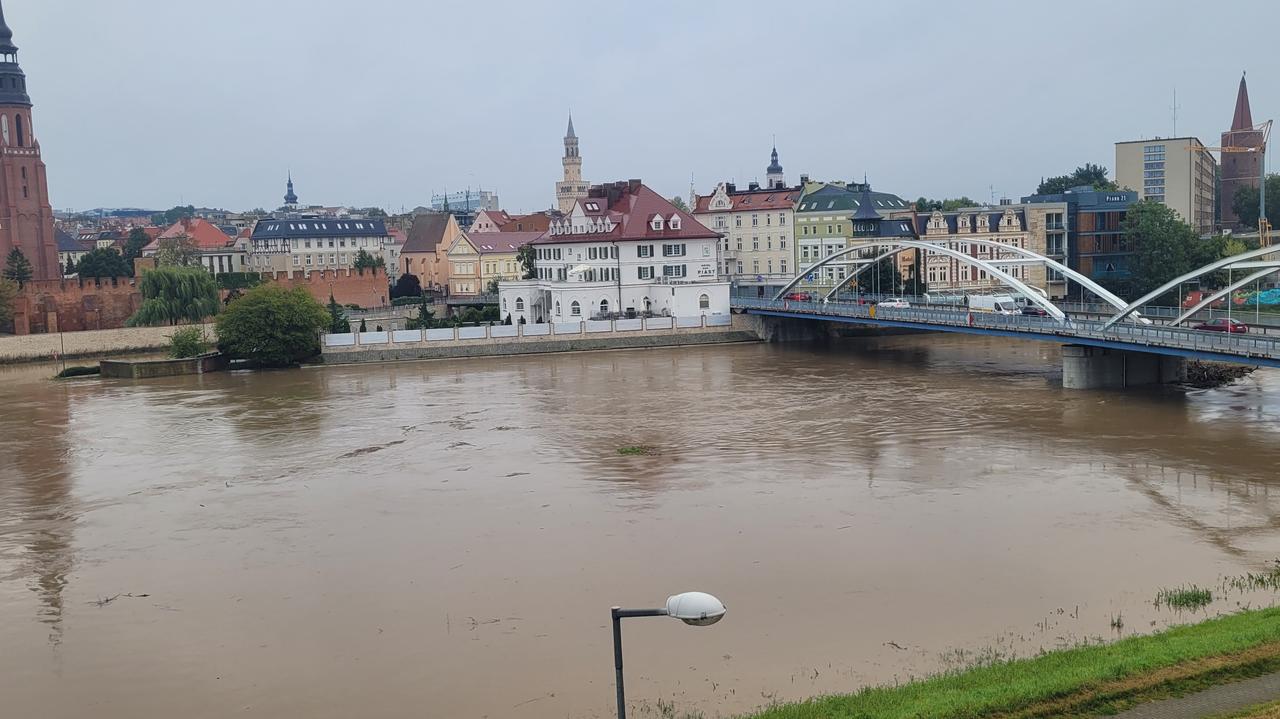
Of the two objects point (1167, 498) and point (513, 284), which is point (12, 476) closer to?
point (1167, 498)

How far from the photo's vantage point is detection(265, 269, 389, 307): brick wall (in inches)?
2830

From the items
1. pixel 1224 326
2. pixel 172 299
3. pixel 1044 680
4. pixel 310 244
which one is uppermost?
pixel 310 244

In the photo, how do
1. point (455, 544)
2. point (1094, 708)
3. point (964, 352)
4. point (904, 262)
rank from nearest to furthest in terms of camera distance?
1. point (1094, 708)
2. point (455, 544)
3. point (964, 352)
4. point (904, 262)

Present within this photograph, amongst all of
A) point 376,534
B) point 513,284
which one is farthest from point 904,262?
point 376,534

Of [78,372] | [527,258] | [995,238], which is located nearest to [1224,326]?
[995,238]

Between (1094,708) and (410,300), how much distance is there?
218 ft

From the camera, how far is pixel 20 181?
8300 cm

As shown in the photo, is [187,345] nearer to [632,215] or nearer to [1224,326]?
[632,215]

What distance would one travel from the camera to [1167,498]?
76.4ft

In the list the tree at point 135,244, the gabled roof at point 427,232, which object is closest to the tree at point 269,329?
the gabled roof at point 427,232

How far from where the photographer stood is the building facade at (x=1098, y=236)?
65.0 metres

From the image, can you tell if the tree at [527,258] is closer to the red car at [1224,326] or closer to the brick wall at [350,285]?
the brick wall at [350,285]

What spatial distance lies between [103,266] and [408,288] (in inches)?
879

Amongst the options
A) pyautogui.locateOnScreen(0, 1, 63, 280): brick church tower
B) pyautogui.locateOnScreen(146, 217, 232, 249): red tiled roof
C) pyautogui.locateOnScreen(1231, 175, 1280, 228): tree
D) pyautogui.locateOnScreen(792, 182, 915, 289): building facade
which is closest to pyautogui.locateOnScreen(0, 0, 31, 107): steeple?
pyautogui.locateOnScreen(0, 1, 63, 280): brick church tower
